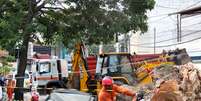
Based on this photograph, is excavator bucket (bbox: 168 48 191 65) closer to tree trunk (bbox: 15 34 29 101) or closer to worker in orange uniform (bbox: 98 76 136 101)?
tree trunk (bbox: 15 34 29 101)

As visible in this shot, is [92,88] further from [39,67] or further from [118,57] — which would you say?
[39,67]

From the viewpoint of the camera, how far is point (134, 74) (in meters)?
22.5

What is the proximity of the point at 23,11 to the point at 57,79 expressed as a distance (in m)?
10.4

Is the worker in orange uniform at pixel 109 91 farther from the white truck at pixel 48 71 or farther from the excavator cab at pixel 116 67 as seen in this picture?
the white truck at pixel 48 71

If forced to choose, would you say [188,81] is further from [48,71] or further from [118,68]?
[48,71]

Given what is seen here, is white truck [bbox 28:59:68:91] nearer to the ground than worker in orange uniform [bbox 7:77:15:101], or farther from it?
farther from it

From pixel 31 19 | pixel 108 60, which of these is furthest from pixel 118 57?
pixel 31 19

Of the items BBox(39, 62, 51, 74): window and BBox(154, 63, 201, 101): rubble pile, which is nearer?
BBox(154, 63, 201, 101): rubble pile

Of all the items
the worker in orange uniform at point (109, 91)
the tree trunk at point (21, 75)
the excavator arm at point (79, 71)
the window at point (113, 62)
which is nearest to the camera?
the worker in orange uniform at point (109, 91)

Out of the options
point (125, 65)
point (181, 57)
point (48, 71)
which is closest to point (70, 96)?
point (125, 65)

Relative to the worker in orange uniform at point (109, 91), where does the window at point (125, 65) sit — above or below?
above

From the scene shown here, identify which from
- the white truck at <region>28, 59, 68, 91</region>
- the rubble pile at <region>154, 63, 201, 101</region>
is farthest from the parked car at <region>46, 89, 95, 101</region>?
the white truck at <region>28, 59, 68, 91</region>

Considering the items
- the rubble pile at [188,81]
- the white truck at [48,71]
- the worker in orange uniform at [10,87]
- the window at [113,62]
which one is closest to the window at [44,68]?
the white truck at [48,71]

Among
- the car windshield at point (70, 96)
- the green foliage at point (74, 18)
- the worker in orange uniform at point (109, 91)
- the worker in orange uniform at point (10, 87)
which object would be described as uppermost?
the green foliage at point (74, 18)
